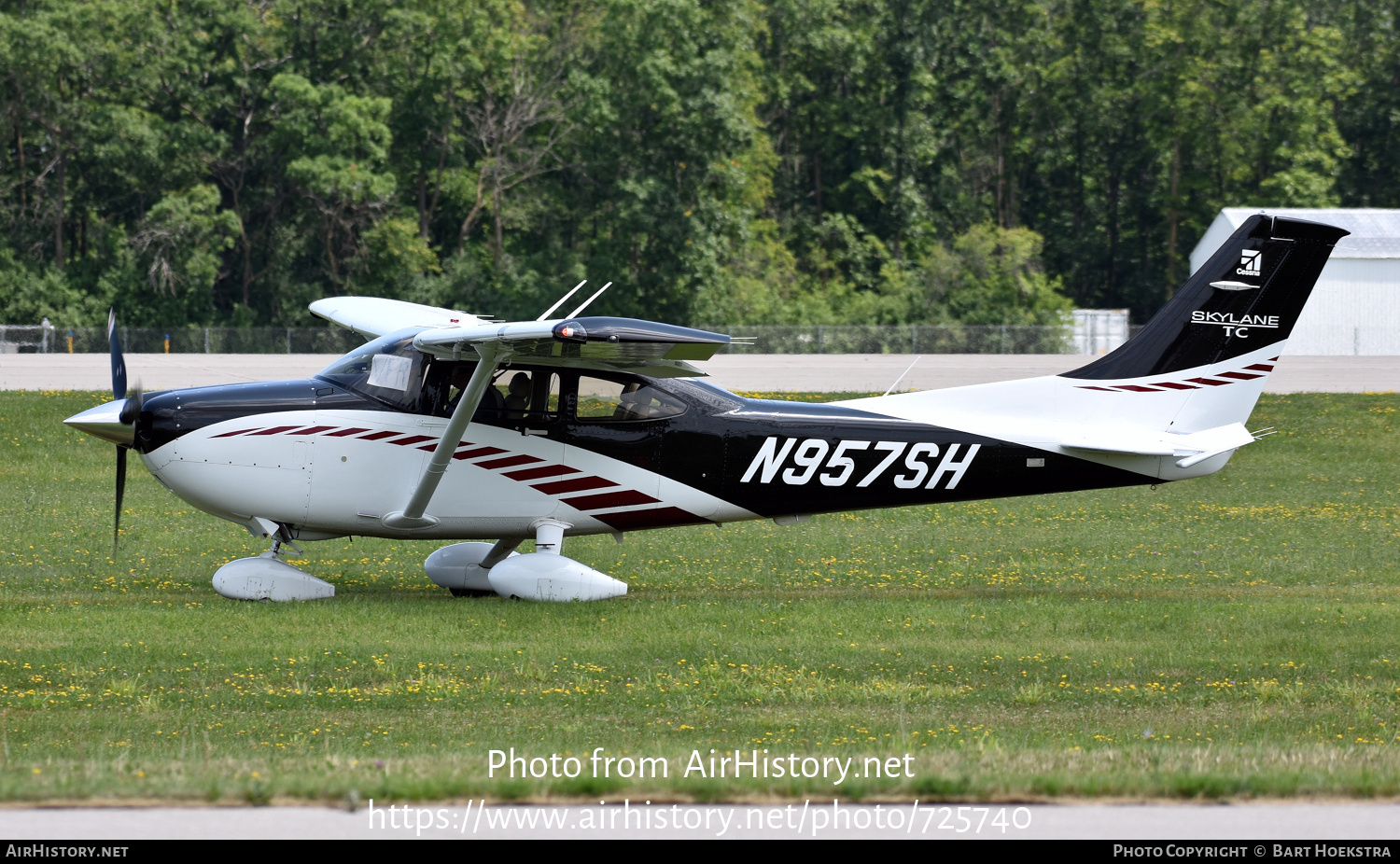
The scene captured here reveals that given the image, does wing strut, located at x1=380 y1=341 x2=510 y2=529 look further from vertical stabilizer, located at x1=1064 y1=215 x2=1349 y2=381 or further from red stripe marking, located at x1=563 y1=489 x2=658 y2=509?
vertical stabilizer, located at x1=1064 y1=215 x2=1349 y2=381

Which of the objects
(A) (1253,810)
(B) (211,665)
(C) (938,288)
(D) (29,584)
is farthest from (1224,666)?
(C) (938,288)

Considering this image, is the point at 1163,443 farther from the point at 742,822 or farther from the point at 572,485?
the point at 742,822

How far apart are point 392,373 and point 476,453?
1.06 m

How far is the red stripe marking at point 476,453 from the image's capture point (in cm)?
1327

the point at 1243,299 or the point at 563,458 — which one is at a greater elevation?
the point at 1243,299

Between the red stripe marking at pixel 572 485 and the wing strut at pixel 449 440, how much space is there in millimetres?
955

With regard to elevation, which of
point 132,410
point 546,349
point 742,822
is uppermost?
point 546,349

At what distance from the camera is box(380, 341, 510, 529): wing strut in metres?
12.2

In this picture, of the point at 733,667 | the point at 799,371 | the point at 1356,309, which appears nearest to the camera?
the point at 733,667

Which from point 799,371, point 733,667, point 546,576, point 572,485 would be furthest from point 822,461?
point 799,371

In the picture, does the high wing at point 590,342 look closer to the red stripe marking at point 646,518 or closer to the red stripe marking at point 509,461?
the red stripe marking at point 509,461

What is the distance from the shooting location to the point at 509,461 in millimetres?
13359

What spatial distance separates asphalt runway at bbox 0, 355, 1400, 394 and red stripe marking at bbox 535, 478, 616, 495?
20.2 metres

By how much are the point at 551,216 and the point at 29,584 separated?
156ft
